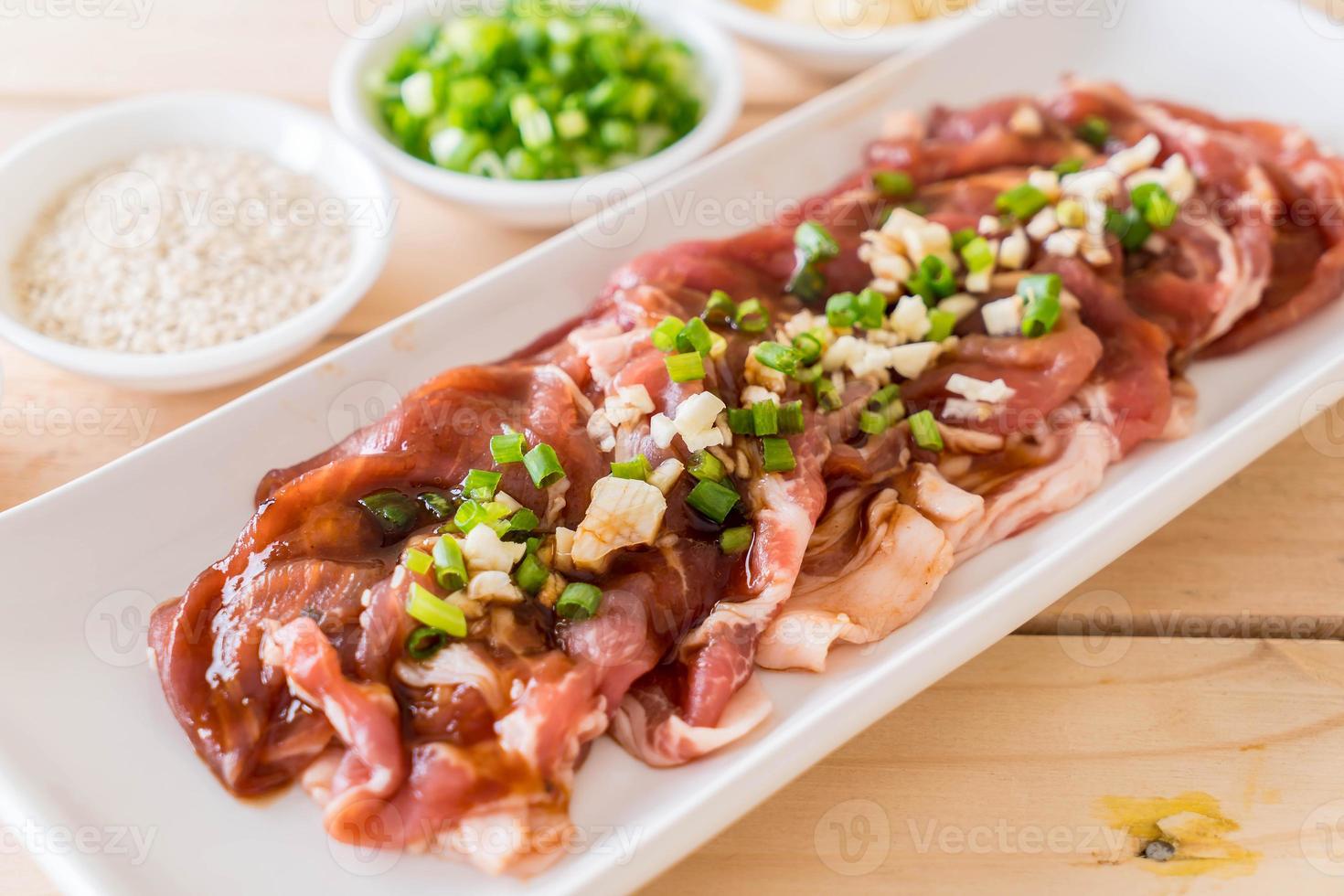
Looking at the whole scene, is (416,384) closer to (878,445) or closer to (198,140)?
(878,445)

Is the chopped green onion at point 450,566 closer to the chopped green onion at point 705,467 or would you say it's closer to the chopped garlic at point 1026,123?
the chopped green onion at point 705,467

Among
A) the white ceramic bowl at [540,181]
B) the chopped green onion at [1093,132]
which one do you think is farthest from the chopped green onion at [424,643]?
the chopped green onion at [1093,132]

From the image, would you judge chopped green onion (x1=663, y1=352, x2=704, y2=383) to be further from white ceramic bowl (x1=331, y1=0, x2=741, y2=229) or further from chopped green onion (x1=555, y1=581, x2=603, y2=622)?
A: white ceramic bowl (x1=331, y1=0, x2=741, y2=229)

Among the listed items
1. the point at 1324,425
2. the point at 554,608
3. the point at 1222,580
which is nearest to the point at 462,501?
the point at 554,608

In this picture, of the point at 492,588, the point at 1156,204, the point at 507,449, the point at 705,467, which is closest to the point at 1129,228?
the point at 1156,204

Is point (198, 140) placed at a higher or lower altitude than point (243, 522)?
higher

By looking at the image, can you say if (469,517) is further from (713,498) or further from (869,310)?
(869,310)
